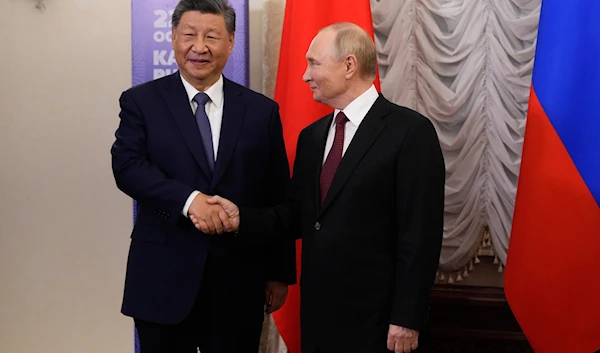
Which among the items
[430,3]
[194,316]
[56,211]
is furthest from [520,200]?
[56,211]

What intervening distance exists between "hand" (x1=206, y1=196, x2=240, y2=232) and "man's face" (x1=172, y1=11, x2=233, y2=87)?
418 mm

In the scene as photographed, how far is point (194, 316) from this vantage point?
200 cm

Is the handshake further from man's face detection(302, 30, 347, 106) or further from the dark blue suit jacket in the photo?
man's face detection(302, 30, 347, 106)

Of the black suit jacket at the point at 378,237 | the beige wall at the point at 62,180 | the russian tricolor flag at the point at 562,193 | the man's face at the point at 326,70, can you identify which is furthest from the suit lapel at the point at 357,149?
the beige wall at the point at 62,180

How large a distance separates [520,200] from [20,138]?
95.1 inches

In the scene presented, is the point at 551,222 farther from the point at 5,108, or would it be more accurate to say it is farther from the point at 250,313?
the point at 5,108

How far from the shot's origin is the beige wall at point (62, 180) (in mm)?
3213

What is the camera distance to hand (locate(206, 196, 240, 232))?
1951 mm

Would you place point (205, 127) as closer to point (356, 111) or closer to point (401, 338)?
point (356, 111)

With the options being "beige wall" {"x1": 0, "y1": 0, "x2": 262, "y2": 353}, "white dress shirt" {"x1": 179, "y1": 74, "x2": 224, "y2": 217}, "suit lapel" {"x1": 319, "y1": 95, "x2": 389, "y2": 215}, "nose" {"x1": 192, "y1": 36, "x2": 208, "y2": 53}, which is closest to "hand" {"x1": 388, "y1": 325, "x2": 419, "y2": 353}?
"suit lapel" {"x1": 319, "y1": 95, "x2": 389, "y2": 215}

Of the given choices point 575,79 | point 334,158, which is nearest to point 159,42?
point 334,158

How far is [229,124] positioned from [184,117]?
0.14 metres

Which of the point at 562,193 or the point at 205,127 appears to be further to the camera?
the point at 562,193

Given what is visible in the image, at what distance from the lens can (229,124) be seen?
2.08 meters
